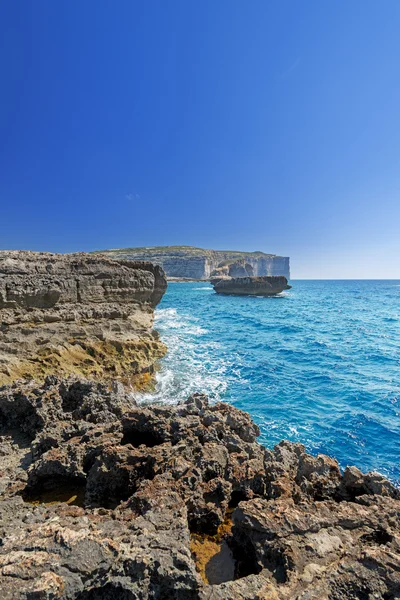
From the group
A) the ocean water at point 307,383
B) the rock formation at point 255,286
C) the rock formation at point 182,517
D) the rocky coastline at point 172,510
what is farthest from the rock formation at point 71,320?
the rock formation at point 255,286

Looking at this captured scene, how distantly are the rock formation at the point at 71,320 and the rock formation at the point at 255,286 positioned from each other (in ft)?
212

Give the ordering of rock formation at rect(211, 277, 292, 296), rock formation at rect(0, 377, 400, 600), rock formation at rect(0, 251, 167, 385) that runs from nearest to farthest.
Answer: rock formation at rect(0, 377, 400, 600) → rock formation at rect(0, 251, 167, 385) → rock formation at rect(211, 277, 292, 296)

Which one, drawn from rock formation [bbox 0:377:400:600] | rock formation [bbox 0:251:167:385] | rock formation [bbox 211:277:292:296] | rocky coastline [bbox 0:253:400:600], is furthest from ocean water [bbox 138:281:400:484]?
rock formation [bbox 211:277:292:296]

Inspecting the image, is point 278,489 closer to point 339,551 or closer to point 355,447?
point 339,551

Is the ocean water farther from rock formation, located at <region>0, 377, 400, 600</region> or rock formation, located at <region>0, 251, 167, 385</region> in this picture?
rock formation, located at <region>0, 377, 400, 600</region>

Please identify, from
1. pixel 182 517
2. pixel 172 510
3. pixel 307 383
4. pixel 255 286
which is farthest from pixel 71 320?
pixel 255 286

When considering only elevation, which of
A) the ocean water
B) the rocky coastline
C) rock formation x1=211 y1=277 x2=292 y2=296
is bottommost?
the ocean water

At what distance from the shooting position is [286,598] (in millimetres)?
2686

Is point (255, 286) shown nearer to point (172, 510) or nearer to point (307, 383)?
point (307, 383)

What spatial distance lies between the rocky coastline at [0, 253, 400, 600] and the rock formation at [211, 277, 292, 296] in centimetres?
7291

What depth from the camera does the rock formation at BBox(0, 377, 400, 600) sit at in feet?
8.83

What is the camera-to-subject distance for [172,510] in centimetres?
364

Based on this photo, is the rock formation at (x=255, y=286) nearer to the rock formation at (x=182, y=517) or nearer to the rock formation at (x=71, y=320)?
the rock formation at (x=71, y=320)

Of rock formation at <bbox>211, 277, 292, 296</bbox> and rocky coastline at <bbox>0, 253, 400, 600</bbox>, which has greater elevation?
rock formation at <bbox>211, 277, 292, 296</bbox>
